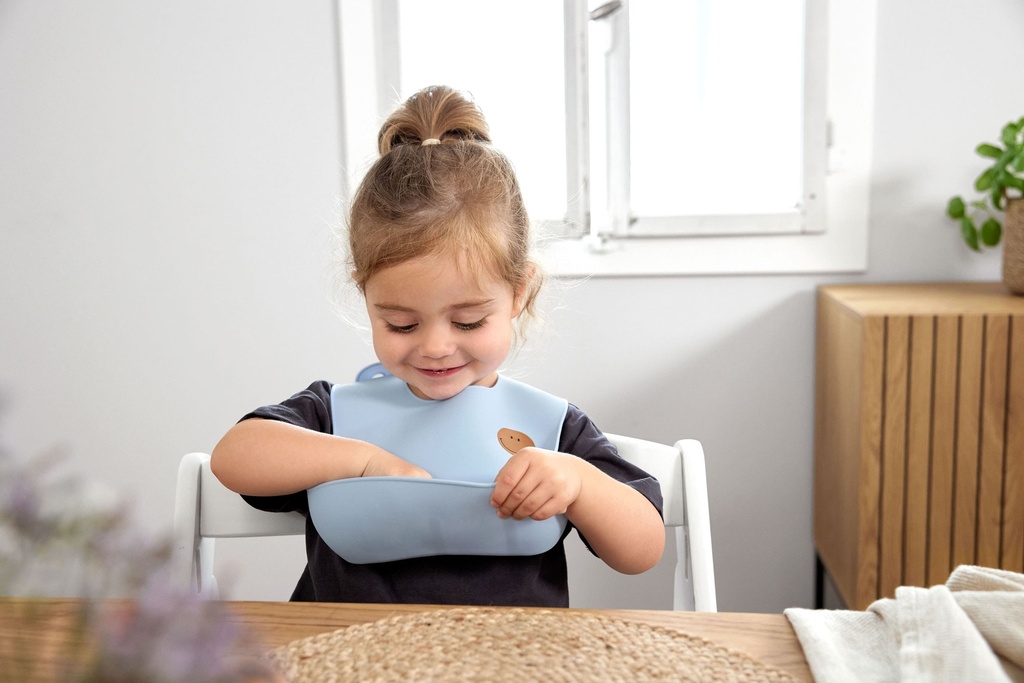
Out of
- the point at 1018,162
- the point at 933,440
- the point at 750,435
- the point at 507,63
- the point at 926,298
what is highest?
the point at 507,63

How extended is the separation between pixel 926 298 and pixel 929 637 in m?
1.18

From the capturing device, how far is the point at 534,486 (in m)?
0.68

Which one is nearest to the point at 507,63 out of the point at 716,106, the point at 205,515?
the point at 716,106

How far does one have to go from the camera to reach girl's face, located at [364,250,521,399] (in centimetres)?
82

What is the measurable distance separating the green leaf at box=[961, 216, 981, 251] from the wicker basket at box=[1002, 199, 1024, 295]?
13 cm

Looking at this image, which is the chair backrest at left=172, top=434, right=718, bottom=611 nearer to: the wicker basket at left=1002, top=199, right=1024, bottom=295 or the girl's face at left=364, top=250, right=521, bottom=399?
the girl's face at left=364, top=250, right=521, bottom=399

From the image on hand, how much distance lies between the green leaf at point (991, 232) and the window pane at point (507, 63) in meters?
0.86

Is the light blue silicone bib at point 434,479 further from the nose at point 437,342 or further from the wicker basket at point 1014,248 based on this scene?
the wicker basket at point 1014,248

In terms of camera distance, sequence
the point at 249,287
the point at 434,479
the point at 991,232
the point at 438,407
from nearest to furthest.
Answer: the point at 434,479, the point at 438,407, the point at 991,232, the point at 249,287

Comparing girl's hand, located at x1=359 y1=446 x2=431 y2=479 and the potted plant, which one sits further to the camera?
the potted plant

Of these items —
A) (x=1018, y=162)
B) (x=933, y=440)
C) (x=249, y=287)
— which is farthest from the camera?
(x=249, y=287)

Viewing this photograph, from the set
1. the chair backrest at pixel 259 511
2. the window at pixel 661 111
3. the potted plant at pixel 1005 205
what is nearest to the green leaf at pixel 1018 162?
the potted plant at pixel 1005 205

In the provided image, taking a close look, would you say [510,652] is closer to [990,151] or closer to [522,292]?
[522,292]

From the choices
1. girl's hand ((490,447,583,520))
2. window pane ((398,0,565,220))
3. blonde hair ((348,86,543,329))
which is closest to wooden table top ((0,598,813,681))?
girl's hand ((490,447,583,520))
